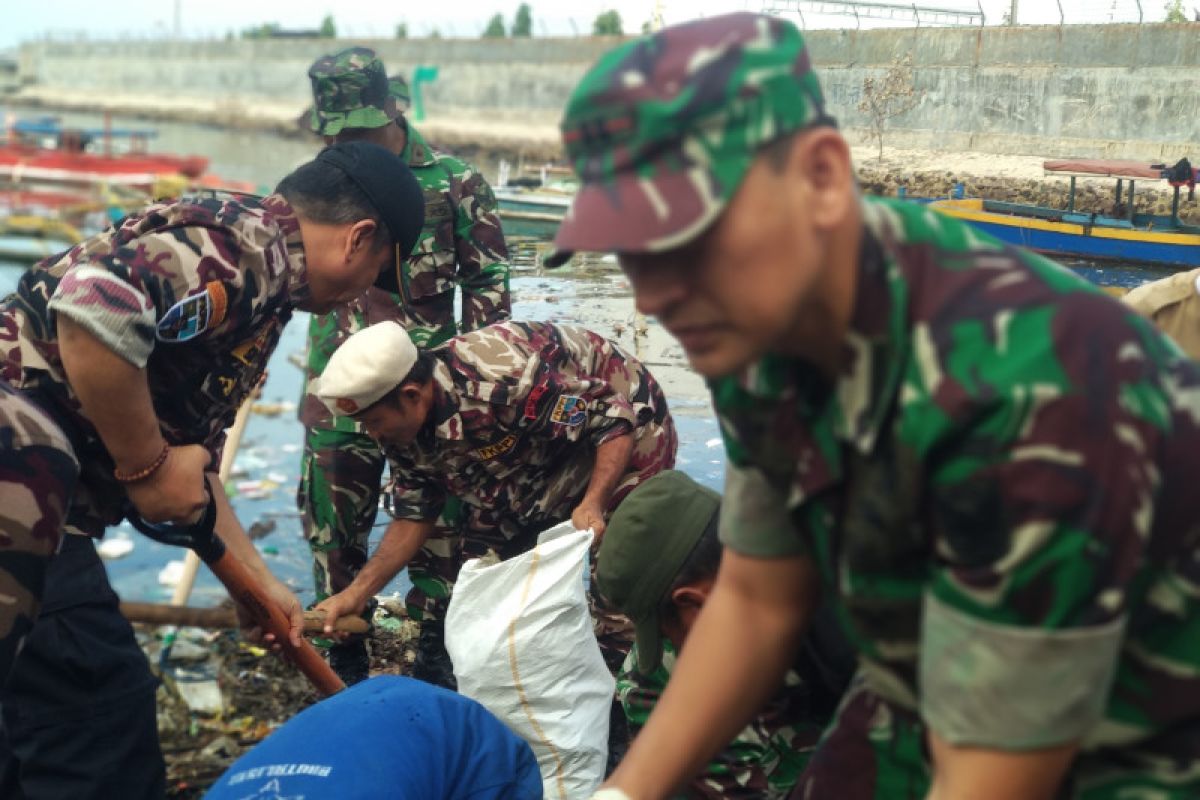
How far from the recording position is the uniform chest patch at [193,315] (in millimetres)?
2406

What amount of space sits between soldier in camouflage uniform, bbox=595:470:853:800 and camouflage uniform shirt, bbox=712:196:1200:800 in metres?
1.02

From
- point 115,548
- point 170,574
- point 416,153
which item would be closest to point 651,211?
point 416,153

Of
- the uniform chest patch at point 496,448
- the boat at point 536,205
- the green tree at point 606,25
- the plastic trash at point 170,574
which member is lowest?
the plastic trash at point 170,574

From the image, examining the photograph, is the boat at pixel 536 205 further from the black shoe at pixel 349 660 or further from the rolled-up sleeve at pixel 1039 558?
the rolled-up sleeve at pixel 1039 558

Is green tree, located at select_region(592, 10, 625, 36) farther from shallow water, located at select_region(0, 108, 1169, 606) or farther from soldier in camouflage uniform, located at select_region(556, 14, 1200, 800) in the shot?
soldier in camouflage uniform, located at select_region(556, 14, 1200, 800)

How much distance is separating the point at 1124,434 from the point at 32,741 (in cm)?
250

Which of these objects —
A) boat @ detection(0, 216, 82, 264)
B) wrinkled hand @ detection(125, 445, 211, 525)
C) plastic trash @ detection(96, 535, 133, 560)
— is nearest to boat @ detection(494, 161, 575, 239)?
plastic trash @ detection(96, 535, 133, 560)

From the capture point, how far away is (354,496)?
3.93 meters

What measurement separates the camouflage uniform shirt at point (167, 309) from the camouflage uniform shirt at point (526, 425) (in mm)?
570

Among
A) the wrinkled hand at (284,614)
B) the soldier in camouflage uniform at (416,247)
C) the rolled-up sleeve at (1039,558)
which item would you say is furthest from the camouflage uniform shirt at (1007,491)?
the soldier in camouflage uniform at (416,247)

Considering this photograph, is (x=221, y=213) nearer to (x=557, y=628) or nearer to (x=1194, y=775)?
(x=557, y=628)

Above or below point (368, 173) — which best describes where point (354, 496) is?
below

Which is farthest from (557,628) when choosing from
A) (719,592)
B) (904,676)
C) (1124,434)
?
(1124,434)

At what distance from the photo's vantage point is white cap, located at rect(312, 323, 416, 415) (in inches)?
118
